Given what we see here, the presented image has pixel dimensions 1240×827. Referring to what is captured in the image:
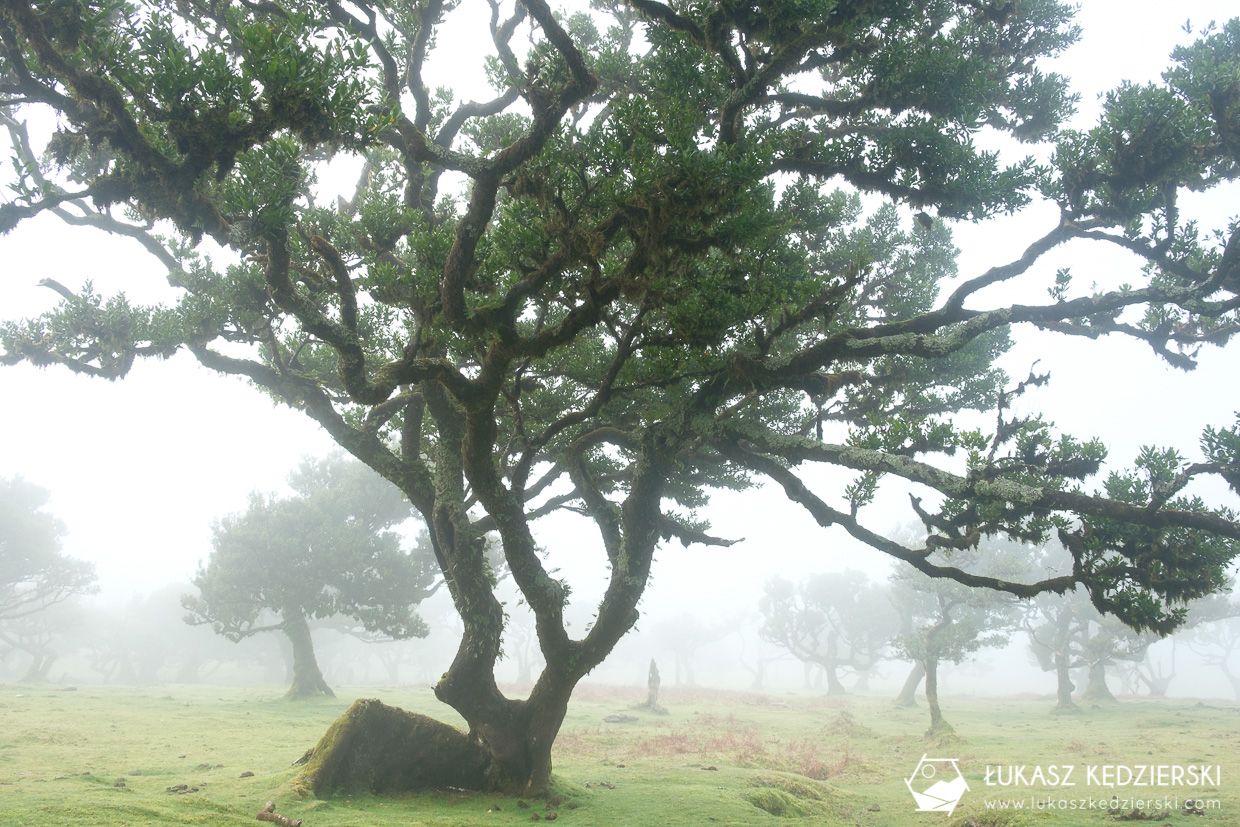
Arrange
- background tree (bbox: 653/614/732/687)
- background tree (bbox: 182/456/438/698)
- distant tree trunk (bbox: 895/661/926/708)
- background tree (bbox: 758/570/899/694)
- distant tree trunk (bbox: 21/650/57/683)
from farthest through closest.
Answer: background tree (bbox: 653/614/732/687), background tree (bbox: 758/570/899/694), distant tree trunk (bbox: 21/650/57/683), distant tree trunk (bbox: 895/661/926/708), background tree (bbox: 182/456/438/698)

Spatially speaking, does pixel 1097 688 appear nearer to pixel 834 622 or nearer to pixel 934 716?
pixel 934 716

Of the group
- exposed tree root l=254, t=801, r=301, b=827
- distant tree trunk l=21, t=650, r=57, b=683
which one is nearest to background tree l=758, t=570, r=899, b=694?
exposed tree root l=254, t=801, r=301, b=827

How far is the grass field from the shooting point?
8516mm

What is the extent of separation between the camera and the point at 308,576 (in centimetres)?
3488

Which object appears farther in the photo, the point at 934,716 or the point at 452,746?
the point at 934,716

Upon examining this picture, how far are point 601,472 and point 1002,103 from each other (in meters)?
11.2

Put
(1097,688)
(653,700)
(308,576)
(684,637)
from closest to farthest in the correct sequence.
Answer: (653,700), (308,576), (1097,688), (684,637)

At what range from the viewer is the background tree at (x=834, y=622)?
205 feet

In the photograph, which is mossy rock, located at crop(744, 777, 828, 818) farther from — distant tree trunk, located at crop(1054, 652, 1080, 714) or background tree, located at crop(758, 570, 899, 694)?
background tree, located at crop(758, 570, 899, 694)

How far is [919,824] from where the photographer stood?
1040 cm

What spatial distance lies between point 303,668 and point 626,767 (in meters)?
24.9

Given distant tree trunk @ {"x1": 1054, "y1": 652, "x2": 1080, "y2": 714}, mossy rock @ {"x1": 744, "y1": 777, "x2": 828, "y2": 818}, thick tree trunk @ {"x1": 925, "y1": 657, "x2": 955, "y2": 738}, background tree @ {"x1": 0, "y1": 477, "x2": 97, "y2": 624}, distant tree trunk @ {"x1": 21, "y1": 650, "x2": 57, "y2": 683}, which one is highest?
background tree @ {"x1": 0, "y1": 477, "x2": 97, "y2": 624}

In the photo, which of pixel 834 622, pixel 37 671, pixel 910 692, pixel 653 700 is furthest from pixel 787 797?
pixel 37 671

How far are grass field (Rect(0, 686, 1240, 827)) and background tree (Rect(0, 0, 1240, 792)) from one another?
1.86 meters
